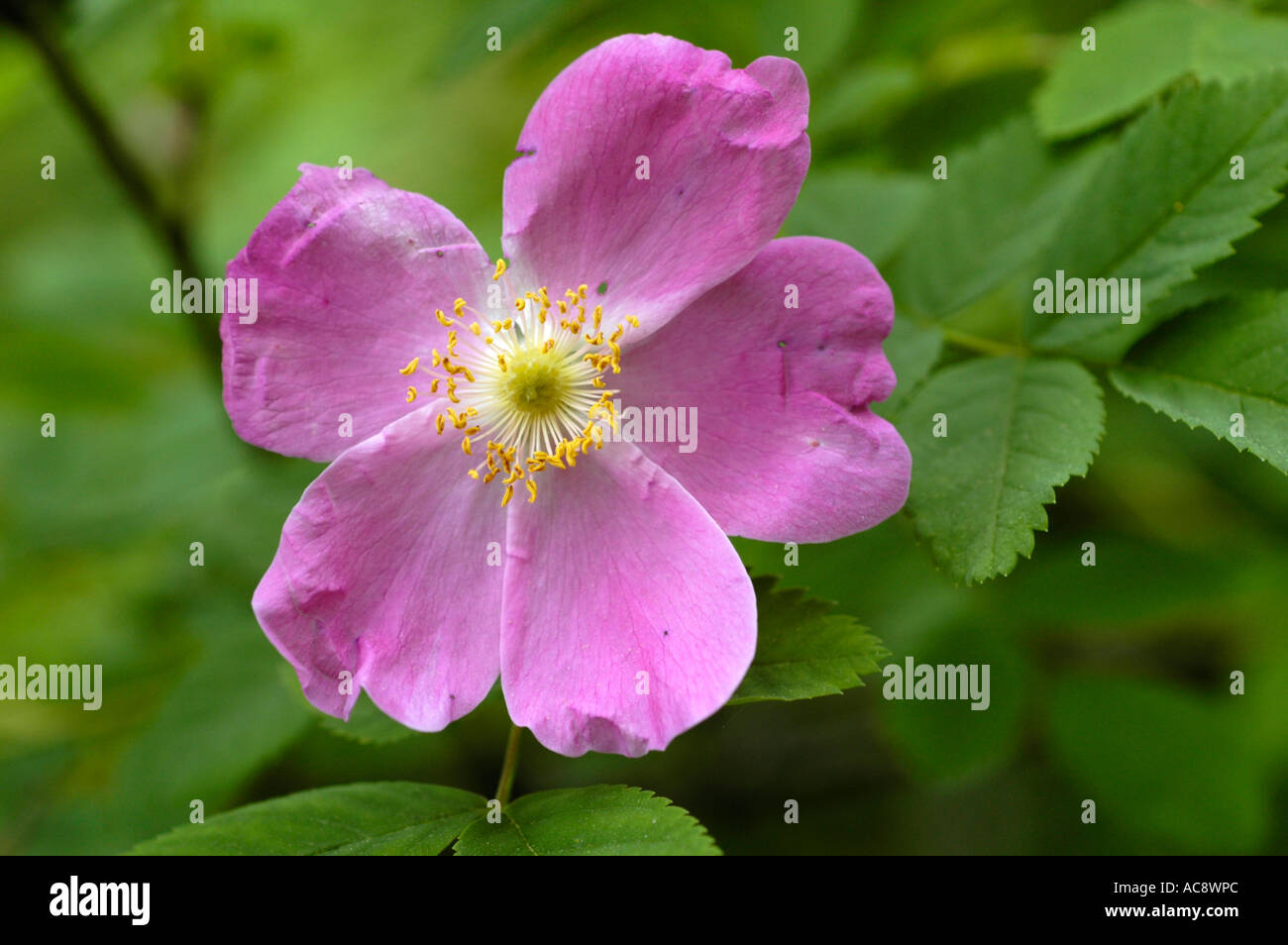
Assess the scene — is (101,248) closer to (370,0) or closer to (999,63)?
(370,0)

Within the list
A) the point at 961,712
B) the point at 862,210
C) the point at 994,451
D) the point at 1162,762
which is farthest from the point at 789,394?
the point at 1162,762

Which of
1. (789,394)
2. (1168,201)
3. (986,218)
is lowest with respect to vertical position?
(789,394)

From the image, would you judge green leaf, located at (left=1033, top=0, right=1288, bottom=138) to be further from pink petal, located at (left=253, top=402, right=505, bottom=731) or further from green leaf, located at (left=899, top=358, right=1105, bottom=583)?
pink petal, located at (left=253, top=402, right=505, bottom=731)

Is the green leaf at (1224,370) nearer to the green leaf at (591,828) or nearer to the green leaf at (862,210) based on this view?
the green leaf at (862,210)

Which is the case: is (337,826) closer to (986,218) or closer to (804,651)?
(804,651)

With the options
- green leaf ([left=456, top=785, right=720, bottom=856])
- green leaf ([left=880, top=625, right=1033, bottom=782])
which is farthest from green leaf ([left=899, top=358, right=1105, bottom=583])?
green leaf ([left=880, top=625, right=1033, bottom=782])

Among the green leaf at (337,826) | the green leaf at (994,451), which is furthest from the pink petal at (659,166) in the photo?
the green leaf at (337,826)
